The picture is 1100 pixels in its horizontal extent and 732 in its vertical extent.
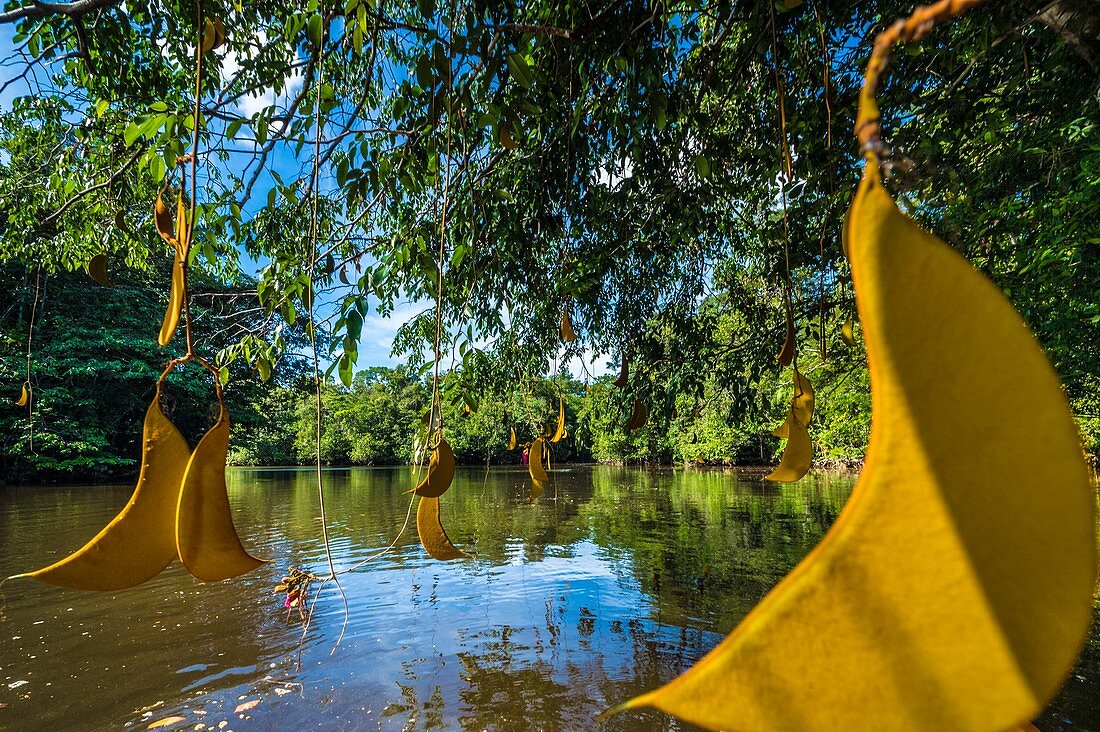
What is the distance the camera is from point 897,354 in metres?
0.22

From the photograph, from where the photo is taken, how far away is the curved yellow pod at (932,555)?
0.64 feet

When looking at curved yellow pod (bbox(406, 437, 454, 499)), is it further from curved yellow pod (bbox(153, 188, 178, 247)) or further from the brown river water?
the brown river water

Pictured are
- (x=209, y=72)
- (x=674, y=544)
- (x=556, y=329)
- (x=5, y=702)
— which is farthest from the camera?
(x=674, y=544)

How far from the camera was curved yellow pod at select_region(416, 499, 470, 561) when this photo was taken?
3.44 ft

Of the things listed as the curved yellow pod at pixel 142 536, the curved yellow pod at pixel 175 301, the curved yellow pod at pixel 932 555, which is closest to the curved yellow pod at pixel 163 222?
the curved yellow pod at pixel 175 301

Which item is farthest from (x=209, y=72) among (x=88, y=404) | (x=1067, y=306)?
(x=88, y=404)

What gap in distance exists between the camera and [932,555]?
0.66 feet

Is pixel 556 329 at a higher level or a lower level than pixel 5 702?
higher

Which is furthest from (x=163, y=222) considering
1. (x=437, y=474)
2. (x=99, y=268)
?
(x=437, y=474)

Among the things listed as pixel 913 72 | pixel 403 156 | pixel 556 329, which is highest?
pixel 913 72

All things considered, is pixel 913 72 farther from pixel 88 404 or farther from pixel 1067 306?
pixel 88 404

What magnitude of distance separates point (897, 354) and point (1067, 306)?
19.1 feet

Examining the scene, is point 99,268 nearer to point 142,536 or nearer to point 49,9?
point 142,536

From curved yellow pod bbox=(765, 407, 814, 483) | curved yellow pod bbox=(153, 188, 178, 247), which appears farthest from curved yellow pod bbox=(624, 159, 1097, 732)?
curved yellow pod bbox=(765, 407, 814, 483)
